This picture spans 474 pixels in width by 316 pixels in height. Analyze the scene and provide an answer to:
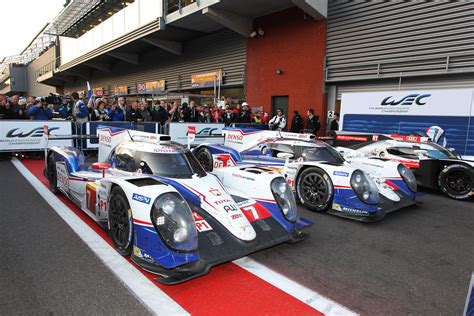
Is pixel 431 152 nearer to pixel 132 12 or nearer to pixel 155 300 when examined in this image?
pixel 155 300

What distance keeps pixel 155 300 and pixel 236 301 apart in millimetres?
641

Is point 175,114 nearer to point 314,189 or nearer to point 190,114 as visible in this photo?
point 190,114

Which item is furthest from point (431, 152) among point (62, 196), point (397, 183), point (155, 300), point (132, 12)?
point (132, 12)

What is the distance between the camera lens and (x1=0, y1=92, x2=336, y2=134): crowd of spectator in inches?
398

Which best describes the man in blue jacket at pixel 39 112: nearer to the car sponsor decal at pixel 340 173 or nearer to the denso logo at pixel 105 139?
the denso logo at pixel 105 139

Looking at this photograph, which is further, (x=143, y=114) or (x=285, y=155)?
(x=143, y=114)

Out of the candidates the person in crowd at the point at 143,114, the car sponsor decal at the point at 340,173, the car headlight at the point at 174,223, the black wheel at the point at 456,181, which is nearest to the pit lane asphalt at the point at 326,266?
the car headlight at the point at 174,223

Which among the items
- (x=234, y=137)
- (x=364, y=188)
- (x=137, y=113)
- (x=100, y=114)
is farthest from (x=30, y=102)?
(x=364, y=188)

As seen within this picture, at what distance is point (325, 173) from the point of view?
16.5 ft

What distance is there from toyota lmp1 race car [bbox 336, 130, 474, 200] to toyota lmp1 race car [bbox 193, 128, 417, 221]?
1.43m

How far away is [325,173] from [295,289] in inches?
99.2

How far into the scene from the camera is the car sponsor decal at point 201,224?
125 inches

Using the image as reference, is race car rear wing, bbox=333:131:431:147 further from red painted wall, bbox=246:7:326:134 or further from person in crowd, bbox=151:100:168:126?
person in crowd, bbox=151:100:168:126

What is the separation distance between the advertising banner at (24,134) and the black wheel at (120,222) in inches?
270
